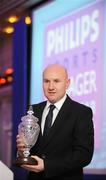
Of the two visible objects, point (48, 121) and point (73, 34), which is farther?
point (73, 34)

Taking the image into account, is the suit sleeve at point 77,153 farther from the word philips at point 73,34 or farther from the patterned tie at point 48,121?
the word philips at point 73,34

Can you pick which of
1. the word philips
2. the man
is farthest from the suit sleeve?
the word philips

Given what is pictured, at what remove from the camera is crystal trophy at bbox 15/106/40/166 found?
146cm

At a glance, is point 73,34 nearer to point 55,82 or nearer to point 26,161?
point 55,82

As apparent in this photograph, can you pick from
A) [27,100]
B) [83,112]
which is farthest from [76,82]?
[83,112]

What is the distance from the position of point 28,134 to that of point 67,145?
141 millimetres

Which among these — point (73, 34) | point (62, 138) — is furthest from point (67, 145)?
point (73, 34)

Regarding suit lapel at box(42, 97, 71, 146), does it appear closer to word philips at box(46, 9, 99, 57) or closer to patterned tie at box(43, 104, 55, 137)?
patterned tie at box(43, 104, 55, 137)

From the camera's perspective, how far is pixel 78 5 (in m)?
3.28

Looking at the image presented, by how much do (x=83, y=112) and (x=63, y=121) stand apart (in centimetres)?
8

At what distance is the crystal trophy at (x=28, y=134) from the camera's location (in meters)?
1.46

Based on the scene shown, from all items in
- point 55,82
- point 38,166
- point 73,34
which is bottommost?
point 38,166

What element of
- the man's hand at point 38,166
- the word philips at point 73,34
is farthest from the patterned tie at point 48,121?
the word philips at point 73,34

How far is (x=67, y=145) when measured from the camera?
152cm
